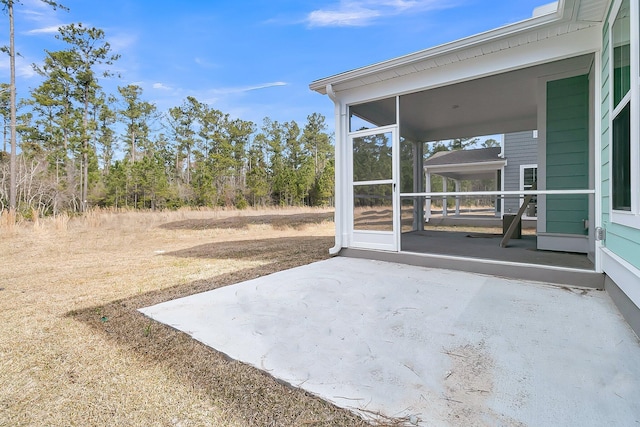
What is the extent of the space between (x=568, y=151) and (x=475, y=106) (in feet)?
6.78

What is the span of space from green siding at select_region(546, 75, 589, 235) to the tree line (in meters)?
14.7

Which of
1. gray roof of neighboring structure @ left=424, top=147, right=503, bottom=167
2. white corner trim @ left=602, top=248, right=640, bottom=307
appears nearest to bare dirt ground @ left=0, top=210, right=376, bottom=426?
white corner trim @ left=602, top=248, right=640, bottom=307

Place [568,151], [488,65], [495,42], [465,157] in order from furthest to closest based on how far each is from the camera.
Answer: [465,157] → [568,151] → [488,65] → [495,42]

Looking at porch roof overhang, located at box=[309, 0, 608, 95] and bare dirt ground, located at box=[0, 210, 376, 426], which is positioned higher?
porch roof overhang, located at box=[309, 0, 608, 95]

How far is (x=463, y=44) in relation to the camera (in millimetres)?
3465

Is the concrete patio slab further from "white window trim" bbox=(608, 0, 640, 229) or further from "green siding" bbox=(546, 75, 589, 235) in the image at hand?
"green siding" bbox=(546, 75, 589, 235)

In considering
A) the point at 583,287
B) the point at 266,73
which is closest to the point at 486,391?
the point at 583,287

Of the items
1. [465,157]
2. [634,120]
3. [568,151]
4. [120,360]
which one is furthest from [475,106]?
[120,360]

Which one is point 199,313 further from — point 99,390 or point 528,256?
point 528,256

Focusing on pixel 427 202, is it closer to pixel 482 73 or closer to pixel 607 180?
pixel 482 73

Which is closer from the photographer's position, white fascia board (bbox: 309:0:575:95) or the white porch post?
white fascia board (bbox: 309:0:575:95)

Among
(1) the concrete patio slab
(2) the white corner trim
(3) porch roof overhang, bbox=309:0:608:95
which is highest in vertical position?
(3) porch roof overhang, bbox=309:0:608:95

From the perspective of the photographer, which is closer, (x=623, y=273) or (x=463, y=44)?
(x=623, y=273)

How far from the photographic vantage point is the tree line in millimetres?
14328
